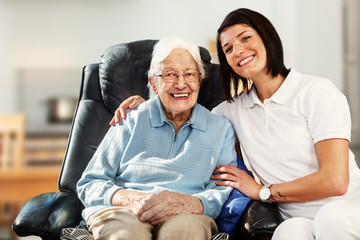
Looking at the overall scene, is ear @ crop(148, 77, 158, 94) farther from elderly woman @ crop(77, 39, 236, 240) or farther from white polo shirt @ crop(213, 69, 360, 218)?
white polo shirt @ crop(213, 69, 360, 218)

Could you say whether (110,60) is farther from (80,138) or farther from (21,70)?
(21,70)

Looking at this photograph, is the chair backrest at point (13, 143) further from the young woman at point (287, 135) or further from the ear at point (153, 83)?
the young woman at point (287, 135)

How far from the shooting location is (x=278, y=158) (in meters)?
1.51

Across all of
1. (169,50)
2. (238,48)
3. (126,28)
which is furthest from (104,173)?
(126,28)

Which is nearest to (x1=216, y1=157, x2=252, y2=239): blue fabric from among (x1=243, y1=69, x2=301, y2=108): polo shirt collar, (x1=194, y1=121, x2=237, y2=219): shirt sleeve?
(x1=194, y1=121, x2=237, y2=219): shirt sleeve

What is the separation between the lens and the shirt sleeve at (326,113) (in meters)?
1.39

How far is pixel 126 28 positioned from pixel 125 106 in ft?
8.85

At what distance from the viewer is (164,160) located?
63.0 inches

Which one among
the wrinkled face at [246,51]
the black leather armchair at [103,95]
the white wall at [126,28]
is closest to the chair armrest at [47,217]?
the black leather armchair at [103,95]

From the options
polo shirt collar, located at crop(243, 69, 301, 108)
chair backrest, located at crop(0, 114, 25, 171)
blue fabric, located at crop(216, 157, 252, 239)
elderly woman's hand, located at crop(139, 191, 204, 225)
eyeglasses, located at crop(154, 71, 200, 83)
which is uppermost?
eyeglasses, located at crop(154, 71, 200, 83)

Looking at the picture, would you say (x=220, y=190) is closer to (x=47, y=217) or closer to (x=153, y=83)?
(x=153, y=83)

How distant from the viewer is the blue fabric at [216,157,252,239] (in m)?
1.47

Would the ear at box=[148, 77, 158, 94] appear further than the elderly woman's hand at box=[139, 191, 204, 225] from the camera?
Yes

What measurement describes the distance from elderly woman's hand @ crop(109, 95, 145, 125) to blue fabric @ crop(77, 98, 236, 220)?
32 mm
